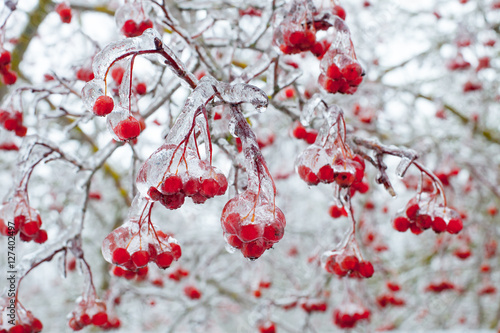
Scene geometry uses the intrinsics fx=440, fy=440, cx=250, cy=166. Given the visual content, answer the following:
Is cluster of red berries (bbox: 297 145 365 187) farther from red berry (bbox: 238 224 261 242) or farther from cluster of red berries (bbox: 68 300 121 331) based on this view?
cluster of red berries (bbox: 68 300 121 331)

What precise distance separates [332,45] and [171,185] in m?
0.67

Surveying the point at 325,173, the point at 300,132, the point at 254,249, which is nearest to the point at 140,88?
the point at 300,132

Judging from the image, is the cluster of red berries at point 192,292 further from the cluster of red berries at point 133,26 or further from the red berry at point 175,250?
the cluster of red berries at point 133,26

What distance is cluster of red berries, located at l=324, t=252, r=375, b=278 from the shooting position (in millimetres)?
1383

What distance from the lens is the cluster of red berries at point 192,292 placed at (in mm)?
3101

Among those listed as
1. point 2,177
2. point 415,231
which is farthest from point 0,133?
point 2,177

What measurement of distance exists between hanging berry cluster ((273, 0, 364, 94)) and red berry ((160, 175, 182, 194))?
1.92 feet

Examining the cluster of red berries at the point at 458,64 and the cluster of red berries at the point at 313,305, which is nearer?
the cluster of red berries at the point at 313,305

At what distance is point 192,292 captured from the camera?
3100 mm

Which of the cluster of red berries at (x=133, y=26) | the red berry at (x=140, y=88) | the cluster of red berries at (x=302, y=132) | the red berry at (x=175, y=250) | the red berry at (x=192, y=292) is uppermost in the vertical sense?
the red berry at (x=140, y=88)

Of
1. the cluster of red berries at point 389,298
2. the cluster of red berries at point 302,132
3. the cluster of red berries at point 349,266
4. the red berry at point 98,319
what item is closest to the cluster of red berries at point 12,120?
the red berry at point 98,319

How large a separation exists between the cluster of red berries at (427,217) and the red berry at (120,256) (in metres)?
0.86

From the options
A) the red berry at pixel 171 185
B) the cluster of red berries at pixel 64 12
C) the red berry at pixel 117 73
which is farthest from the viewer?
the cluster of red berries at pixel 64 12

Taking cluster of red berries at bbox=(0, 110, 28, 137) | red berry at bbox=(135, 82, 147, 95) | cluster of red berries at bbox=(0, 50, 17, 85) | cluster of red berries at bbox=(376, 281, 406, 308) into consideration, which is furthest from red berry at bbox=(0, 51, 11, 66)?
cluster of red berries at bbox=(376, 281, 406, 308)
